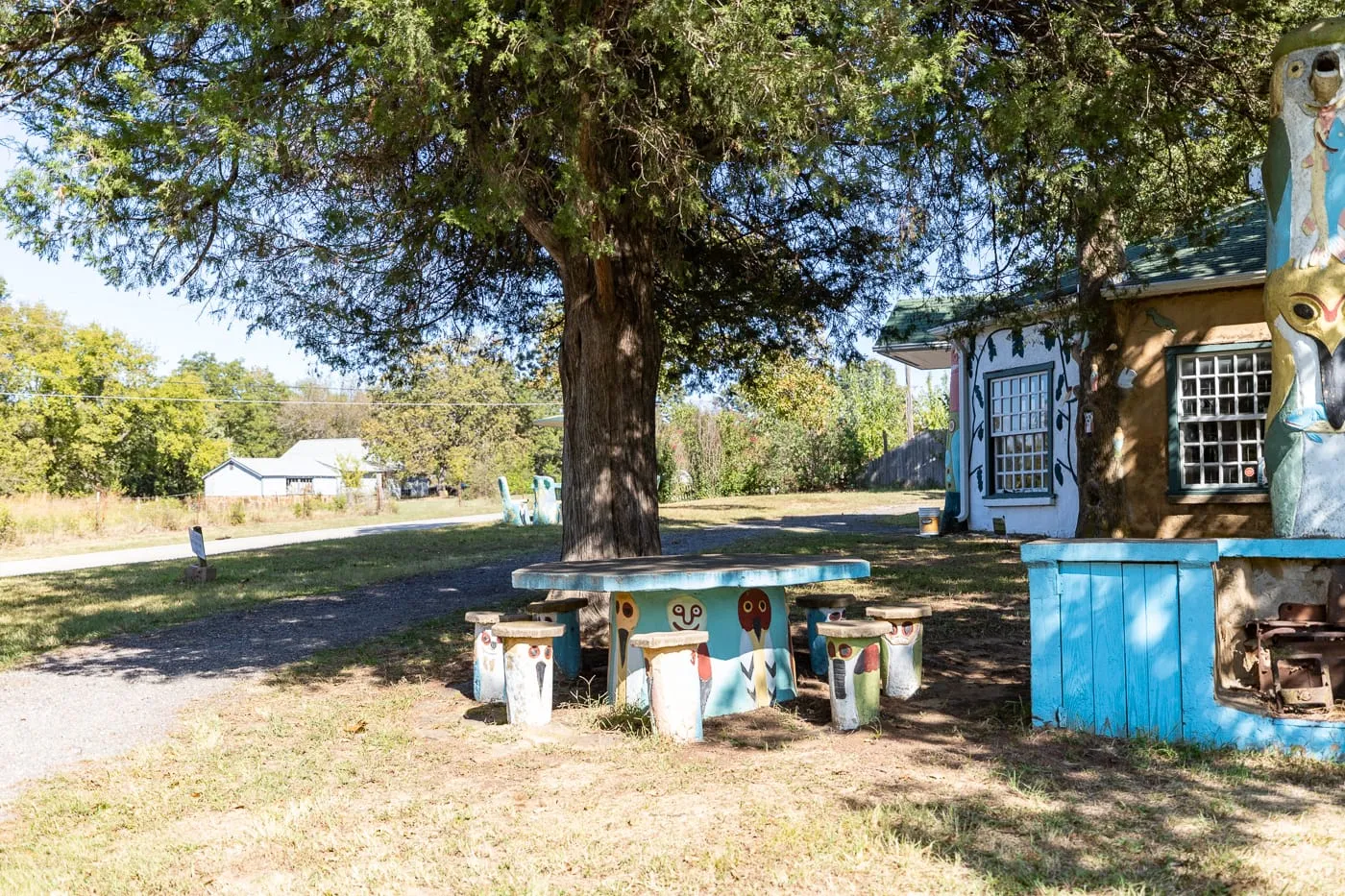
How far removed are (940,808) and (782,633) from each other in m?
2.47

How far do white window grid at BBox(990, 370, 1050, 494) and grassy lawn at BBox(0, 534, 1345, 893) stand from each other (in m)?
10.3

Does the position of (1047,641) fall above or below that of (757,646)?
above

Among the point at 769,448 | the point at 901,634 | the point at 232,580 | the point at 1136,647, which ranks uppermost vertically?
the point at 769,448

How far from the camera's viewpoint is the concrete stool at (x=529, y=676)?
19.9 ft

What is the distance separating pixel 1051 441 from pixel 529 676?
11983 millimetres

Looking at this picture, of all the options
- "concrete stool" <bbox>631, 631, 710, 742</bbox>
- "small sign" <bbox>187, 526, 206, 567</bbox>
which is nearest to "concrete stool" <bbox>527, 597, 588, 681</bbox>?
"concrete stool" <bbox>631, 631, 710, 742</bbox>

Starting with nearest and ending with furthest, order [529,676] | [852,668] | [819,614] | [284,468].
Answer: [852,668] < [529,676] < [819,614] < [284,468]

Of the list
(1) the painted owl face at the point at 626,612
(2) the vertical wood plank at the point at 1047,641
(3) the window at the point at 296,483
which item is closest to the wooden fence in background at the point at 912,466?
(1) the painted owl face at the point at 626,612

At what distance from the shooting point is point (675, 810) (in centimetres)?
454

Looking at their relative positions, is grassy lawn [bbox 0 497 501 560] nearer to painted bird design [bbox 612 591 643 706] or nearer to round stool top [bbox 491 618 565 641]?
painted bird design [bbox 612 591 643 706]

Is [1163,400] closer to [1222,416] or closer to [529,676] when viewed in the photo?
[1222,416]

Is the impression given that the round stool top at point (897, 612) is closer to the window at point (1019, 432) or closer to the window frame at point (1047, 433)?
the window frame at point (1047, 433)

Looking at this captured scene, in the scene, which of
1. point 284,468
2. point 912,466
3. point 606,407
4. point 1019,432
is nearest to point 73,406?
point 284,468

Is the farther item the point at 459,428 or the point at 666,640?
the point at 459,428
